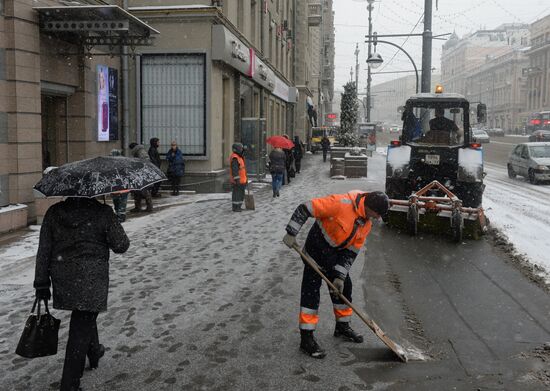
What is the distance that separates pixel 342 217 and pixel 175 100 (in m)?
13.1

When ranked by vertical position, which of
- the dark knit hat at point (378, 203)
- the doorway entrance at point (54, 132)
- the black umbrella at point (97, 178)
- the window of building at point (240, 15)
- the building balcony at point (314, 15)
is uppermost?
the building balcony at point (314, 15)

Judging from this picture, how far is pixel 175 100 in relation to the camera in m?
17.0

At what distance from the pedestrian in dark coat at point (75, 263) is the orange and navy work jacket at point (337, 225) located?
163 centimetres

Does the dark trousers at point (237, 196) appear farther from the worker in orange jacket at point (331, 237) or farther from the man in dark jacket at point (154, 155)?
the worker in orange jacket at point (331, 237)

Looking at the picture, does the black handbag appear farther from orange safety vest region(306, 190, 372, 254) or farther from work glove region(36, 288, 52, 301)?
orange safety vest region(306, 190, 372, 254)

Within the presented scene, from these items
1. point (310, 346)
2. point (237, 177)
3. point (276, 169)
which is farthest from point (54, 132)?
point (310, 346)

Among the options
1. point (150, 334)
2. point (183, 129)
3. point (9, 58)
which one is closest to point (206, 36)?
point (183, 129)

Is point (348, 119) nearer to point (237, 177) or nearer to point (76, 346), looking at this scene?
point (237, 177)

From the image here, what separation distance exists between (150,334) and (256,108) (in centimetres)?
2029

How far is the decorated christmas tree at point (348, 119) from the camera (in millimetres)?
30469

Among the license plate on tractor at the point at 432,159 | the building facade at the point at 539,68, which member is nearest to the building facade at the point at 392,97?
the building facade at the point at 539,68

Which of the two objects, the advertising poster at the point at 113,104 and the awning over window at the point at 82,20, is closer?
the awning over window at the point at 82,20

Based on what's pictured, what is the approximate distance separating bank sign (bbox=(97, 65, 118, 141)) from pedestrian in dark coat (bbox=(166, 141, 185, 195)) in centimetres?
162

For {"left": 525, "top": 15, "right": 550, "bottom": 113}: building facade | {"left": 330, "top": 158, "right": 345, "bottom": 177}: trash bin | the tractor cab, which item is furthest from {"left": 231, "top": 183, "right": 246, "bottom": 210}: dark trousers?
{"left": 525, "top": 15, "right": 550, "bottom": 113}: building facade
